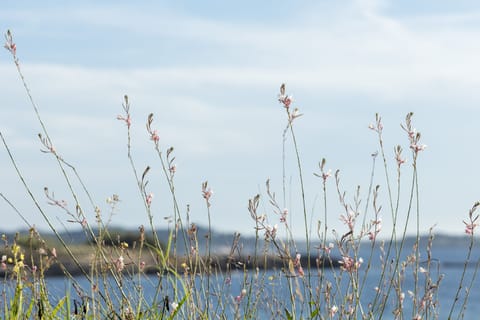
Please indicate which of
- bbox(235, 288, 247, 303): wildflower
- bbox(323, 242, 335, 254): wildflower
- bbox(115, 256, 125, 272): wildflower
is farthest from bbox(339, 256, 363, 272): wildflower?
bbox(115, 256, 125, 272): wildflower

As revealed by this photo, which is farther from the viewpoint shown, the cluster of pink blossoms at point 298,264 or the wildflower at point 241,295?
the wildflower at point 241,295

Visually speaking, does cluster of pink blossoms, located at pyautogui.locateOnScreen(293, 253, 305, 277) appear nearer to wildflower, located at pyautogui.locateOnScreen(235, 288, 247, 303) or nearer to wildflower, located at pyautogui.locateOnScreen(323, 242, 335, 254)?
wildflower, located at pyautogui.locateOnScreen(323, 242, 335, 254)

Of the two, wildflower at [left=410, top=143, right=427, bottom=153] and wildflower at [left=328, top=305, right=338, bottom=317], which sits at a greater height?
wildflower at [left=410, top=143, right=427, bottom=153]

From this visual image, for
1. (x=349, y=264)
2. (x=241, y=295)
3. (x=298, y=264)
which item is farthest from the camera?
(x=241, y=295)

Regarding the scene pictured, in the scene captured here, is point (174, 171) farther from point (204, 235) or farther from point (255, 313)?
point (255, 313)

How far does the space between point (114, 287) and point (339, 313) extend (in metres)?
1.08

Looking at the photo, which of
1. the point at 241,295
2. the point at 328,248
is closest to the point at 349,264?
the point at 328,248

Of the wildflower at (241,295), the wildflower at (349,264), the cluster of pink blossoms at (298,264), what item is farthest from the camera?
the wildflower at (241,295)

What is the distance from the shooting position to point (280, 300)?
4.16 meters

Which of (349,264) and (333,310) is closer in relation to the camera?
(349,264)

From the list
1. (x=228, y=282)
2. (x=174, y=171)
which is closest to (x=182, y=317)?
(x=228, y=282)

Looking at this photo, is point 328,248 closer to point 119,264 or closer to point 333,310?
point 333,310

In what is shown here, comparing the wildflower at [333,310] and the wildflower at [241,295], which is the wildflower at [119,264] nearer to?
Answer: the wildflower at [241,295]

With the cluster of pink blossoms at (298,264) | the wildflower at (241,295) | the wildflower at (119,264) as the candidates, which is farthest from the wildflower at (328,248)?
the wildflower at (119,264)
